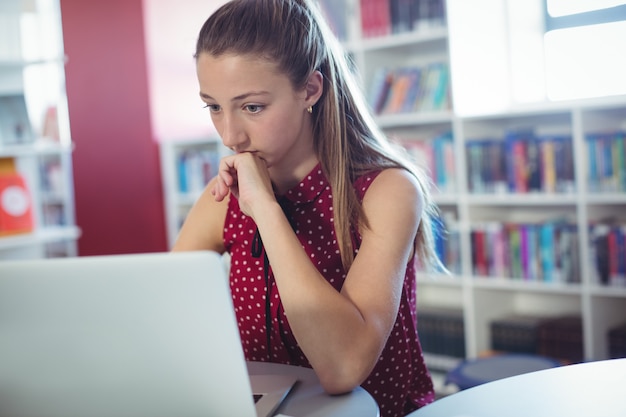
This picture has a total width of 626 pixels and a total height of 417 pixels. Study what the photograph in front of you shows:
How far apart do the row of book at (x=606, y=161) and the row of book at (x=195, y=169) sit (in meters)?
2.14

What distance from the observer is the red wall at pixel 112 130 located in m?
4.60

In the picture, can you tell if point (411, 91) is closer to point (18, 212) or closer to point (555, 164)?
point (555, 164)

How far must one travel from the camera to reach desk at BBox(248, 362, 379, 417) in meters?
0.97

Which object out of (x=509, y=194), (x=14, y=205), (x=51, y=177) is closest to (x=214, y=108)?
(x=509, y=194)

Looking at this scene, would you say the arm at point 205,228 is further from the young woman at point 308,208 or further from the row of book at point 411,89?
the row of book at point 411,89

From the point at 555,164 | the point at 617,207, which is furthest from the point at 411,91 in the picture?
the point at 617,207

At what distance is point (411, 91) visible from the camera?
11.9 ft

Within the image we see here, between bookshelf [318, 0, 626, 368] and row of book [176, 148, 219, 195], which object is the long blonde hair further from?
row of book [176, 148, 219, 195]

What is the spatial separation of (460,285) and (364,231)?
7.73ft

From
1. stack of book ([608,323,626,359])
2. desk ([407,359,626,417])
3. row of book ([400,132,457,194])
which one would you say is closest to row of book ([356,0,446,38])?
row of book ([400,132,457,194])

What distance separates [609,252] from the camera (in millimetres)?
2990

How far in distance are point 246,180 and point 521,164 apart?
2.23 metres

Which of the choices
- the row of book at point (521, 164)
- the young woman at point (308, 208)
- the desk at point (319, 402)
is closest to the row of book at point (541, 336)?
the row of book at point (521, 164)

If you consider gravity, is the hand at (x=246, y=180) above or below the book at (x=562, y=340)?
above
